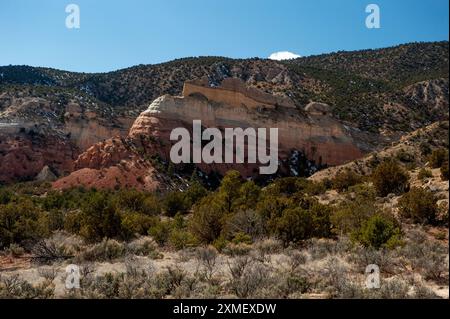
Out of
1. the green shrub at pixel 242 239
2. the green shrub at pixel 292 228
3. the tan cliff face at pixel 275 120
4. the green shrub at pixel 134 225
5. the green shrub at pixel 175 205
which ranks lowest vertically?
the green shrub at pixel 175 205

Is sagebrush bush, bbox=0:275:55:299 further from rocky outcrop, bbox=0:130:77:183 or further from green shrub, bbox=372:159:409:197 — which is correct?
rocky outcrop, bbox=0:130:77:183

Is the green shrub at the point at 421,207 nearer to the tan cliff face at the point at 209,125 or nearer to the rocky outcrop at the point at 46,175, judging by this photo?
the tan cliff face at the point at 209,125

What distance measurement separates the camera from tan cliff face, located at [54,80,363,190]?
161 ft

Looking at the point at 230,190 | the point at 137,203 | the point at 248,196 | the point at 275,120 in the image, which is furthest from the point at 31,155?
the point at 248,196

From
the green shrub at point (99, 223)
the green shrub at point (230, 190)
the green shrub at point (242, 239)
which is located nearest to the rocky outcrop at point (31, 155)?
the green shrub at point (230, 190)

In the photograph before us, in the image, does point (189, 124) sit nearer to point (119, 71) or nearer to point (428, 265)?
point (119, 71)

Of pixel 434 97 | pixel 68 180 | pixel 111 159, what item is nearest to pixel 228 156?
pixel 111 159

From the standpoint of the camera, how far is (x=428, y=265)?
29.4 feet

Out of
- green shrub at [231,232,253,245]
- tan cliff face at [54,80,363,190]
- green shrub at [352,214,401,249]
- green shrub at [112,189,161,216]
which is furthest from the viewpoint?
tan cliff face at [54,80,363,190]

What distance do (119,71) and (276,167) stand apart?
45622 millimetres

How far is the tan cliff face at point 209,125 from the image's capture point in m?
49.2

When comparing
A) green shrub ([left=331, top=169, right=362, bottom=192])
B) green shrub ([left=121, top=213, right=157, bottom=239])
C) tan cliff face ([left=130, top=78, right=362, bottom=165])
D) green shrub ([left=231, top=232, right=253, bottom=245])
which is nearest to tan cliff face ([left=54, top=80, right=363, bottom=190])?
tan cliff face ([left=130, top=78, right=362, bottom=165])

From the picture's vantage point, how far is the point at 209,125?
2249 inches

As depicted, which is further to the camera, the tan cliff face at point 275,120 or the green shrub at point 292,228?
the tan cliff face at point 275,120
